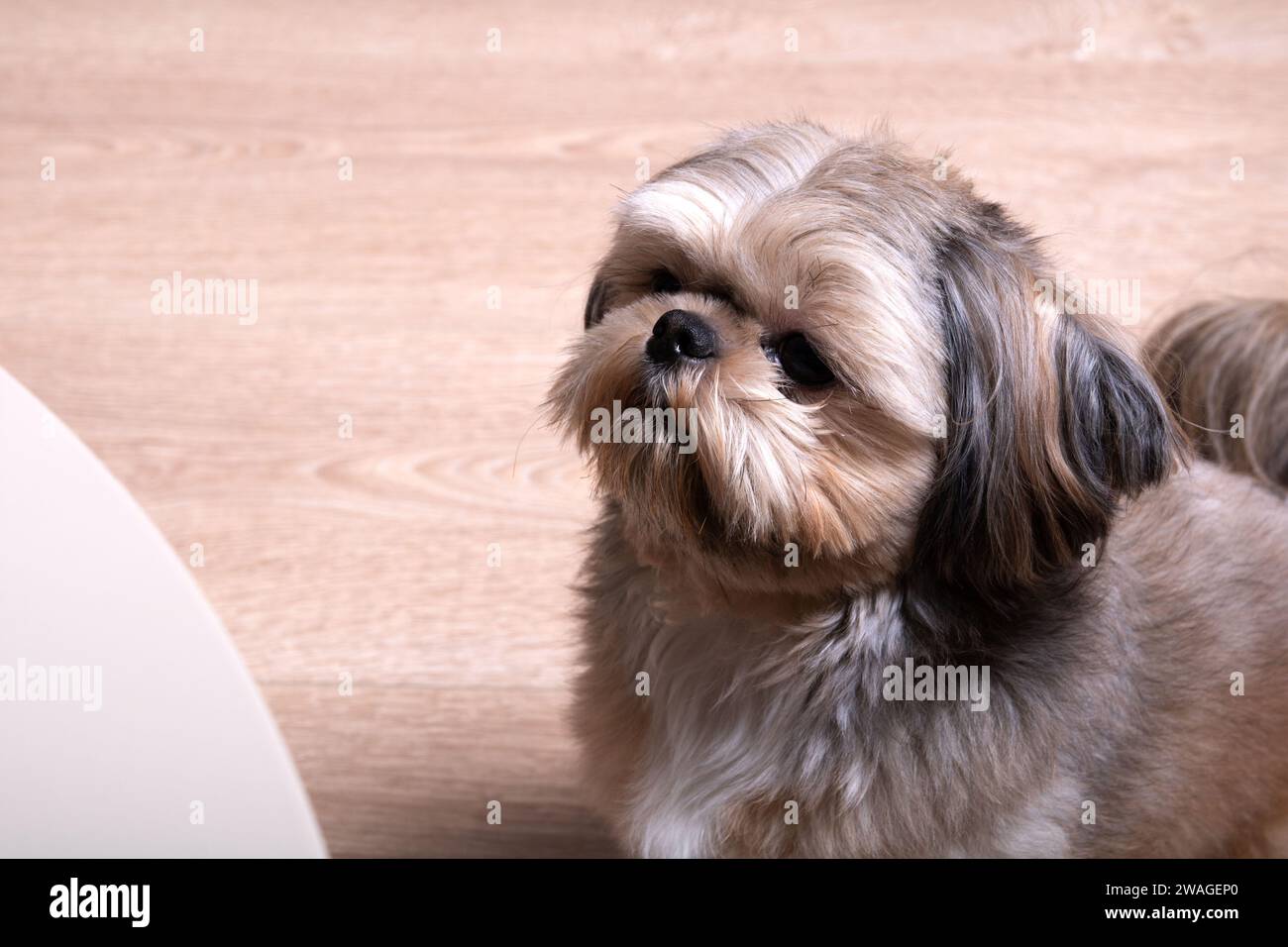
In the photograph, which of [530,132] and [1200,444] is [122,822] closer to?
[1200,444]

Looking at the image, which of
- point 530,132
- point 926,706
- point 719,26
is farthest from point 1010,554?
point 719,26

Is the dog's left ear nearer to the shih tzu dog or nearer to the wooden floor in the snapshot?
the shih tzu dog

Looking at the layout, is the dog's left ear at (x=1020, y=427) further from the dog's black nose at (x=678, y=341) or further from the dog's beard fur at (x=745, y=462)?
the dog's black nose at (x=678, y=341)

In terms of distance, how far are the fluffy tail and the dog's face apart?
353 mm

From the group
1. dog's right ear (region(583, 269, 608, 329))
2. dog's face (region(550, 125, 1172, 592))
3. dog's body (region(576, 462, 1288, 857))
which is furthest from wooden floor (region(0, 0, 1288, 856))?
dog's face (region(550, 125, 1172, 592))

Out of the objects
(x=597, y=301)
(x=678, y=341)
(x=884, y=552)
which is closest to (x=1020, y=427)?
(x=884, y=552)

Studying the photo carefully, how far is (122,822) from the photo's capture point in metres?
0.98

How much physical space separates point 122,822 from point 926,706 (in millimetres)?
651

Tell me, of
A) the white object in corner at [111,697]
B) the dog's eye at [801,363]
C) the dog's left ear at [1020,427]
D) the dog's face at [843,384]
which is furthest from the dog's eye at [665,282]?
the white object in corner at [111,697]

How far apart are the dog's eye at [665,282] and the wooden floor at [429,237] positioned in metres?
0.66

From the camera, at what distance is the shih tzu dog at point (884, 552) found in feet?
3.70

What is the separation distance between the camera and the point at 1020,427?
1194 mm

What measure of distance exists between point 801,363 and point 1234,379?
0.64m

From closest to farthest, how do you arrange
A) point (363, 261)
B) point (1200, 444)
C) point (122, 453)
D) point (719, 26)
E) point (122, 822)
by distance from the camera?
point (122, 822) < point (1200, 444) < point (122, 453) < point (363, 261) < point (719, 26)
